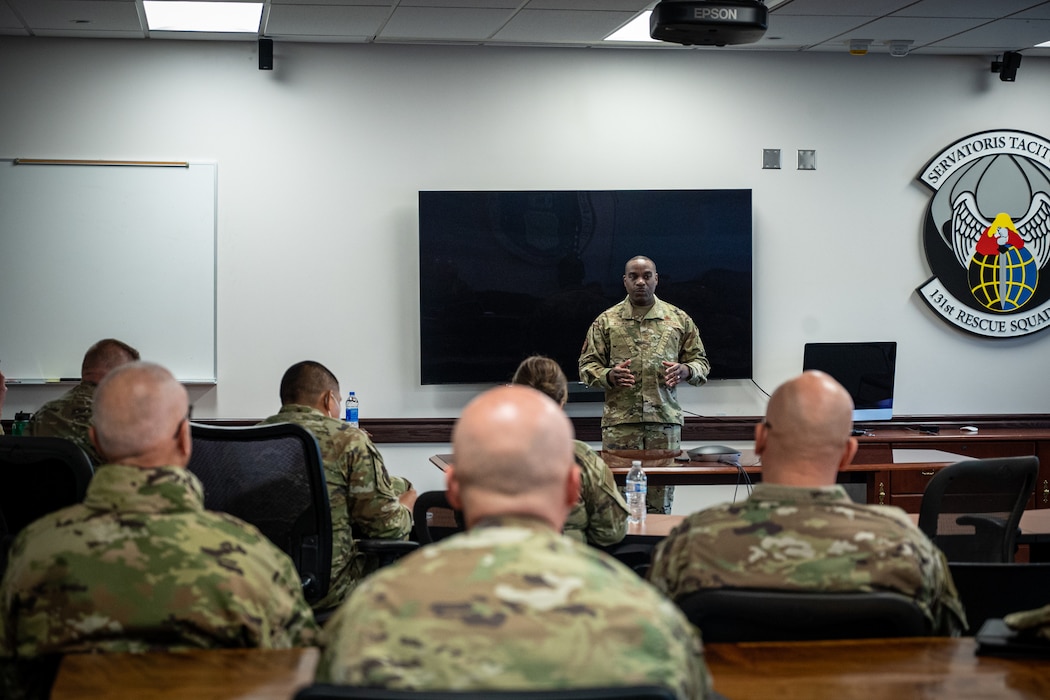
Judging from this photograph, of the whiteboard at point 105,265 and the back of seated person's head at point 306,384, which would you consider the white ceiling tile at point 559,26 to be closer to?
the whiteboard at point 105,265

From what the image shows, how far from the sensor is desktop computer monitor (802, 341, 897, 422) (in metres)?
6.33

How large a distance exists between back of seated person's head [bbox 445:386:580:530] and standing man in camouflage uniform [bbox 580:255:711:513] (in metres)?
4.72

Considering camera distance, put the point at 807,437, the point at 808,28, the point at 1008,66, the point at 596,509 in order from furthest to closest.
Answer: the point at 1008,66, the point at 808,28, the point at 596,509, the point at 807,437

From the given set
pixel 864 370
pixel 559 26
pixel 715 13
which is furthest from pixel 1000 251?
pixel 715 13

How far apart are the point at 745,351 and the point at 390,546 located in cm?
390

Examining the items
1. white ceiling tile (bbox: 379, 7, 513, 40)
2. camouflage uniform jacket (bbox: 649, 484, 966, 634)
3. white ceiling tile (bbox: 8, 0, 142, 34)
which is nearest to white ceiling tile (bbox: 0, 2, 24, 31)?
white ceiling tile (bbox: 8, 0, 142, 34)

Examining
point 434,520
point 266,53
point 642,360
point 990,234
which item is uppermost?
point 266,53

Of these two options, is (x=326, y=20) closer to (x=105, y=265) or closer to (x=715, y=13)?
(x=105, y=265)

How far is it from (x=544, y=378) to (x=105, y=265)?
3.66 m

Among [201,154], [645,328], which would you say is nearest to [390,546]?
[645,328]

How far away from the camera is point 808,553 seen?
218 cm

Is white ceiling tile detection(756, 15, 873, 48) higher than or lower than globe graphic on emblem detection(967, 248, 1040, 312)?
higher

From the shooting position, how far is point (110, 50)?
658 centimetres

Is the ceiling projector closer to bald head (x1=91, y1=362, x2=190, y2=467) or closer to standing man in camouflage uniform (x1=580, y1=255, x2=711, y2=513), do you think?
standing man in camouflage uniform (x1=580, y1=255, x2=711, y2=513)
